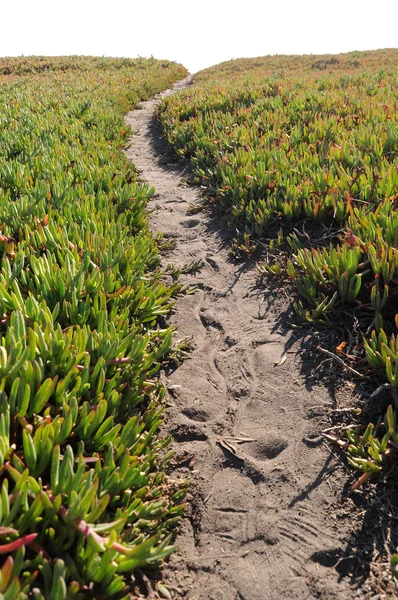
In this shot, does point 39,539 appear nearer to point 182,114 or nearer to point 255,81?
point 182,114

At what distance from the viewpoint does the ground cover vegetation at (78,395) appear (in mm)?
1667

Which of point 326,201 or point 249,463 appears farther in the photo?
point 326,201

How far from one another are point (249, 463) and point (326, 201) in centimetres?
294

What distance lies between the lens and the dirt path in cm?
191

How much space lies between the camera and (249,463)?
2.42 m

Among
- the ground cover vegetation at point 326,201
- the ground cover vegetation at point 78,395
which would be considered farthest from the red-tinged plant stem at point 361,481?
the ground cover vegetation at point 78,395

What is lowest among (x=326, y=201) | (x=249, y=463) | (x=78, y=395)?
(x=249, y=463)

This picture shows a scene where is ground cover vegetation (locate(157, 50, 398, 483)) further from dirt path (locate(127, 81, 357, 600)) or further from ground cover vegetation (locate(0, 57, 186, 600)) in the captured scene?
ground cover vegetation (locate(0, 57, 186, 600))

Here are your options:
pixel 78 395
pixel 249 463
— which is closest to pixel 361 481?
pixel 249 463

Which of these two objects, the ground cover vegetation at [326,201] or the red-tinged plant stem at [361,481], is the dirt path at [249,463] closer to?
the red-tinged plant stem at [361,481]

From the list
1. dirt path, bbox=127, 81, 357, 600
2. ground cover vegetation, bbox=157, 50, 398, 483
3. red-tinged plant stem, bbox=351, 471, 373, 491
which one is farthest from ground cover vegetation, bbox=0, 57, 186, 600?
ground cover vegetation, bbox=157, 50, 398, 483

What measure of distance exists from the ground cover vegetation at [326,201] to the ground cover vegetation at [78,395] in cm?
113

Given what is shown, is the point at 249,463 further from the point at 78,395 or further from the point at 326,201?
the point at 326,201

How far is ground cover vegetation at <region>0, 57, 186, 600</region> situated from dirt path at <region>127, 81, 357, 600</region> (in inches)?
7.3
